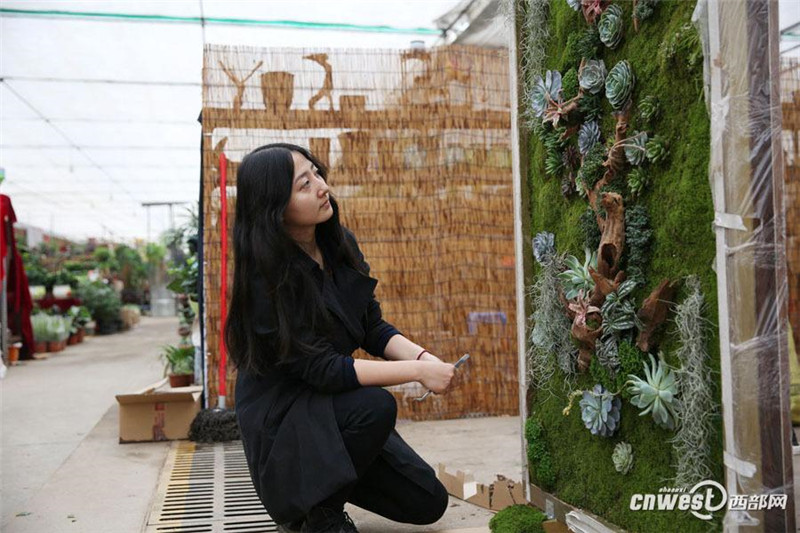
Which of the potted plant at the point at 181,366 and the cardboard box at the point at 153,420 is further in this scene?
the potted plant at the point at 181,366

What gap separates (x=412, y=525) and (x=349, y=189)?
2.12m

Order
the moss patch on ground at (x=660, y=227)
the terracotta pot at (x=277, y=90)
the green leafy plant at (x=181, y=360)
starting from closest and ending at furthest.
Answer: the moss patch on ground at (x=660, y=227) → the terracotta pot at (x=277, y=90) → the green leafy plant at (x=181, y=360)

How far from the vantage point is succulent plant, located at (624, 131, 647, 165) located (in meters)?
1.61

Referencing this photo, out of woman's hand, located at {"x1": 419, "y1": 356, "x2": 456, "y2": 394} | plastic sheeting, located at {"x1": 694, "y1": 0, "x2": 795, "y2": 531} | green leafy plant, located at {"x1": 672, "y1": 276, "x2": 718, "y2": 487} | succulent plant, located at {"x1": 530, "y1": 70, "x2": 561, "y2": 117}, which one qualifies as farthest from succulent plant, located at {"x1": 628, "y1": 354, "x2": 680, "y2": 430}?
succulent plant, located at {"x1": 530, "y1": 70, "x2": 561, "y2": 117}

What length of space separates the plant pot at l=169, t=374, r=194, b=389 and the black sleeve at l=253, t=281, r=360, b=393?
2687 mm

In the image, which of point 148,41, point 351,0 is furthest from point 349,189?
point 148,41

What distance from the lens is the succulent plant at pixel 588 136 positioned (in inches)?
70.4

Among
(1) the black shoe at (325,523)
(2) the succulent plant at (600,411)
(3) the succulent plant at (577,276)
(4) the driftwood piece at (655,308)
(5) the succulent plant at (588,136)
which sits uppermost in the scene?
(5) the succulent plant at (588,136)

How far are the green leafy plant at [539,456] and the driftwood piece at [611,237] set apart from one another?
64 cm

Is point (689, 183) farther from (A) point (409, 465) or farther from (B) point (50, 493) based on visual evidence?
(B) point (50, 493)

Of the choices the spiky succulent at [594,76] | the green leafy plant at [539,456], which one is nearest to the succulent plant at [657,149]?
the spiky succulent at [594,76]

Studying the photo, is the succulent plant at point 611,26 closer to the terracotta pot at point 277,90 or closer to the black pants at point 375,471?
the black pants at point 375,471

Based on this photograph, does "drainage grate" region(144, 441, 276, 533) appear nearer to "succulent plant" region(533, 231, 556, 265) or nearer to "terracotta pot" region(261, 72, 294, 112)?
"succulent plant" region(533, 231, 556, 265)

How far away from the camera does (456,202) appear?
4.04 meters
